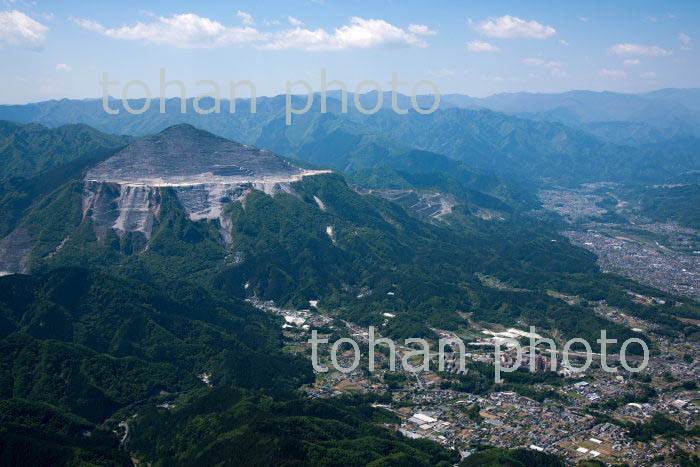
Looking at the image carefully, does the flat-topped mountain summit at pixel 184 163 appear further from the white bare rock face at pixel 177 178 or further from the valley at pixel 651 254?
the valley at pixel 651 254

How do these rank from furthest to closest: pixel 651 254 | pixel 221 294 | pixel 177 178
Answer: pixel 651 254 < pixel 177 178 < pixel 221 294

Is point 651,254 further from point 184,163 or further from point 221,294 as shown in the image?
point 184,163

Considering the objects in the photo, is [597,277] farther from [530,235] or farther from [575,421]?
[575,421]

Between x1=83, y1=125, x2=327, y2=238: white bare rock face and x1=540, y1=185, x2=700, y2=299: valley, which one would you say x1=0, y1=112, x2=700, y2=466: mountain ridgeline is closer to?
x1=83, y1=125, x2=327, y2=238: white bare rock face

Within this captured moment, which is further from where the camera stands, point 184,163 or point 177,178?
point 184,163

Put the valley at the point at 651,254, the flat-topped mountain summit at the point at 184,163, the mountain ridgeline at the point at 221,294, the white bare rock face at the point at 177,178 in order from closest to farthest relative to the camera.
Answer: the mountain ridgeline at the point at 221,294
the valley at the point at 651,254
the white bare rock face at the point at 177,178
the flat-topped mountain summit at the point at 184,163

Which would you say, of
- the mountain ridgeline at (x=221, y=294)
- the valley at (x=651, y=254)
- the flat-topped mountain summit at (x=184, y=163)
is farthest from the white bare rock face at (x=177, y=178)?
the valley at (x=651, y=254)

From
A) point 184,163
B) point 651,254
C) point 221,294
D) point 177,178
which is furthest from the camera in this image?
point 651,254

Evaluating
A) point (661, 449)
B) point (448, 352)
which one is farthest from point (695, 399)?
point (448, 352)

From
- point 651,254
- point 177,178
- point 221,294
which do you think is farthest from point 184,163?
point 651,254
